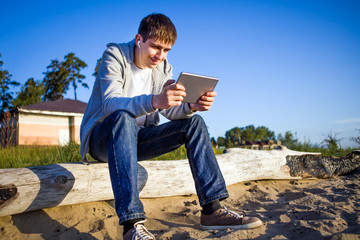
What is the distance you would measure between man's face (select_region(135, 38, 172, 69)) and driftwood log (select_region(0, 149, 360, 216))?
1370mm

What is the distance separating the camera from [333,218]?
230 cm

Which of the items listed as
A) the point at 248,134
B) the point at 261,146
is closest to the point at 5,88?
the point at 261,146

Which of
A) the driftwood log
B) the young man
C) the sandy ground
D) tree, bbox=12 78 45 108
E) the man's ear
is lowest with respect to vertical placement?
the sandy ground

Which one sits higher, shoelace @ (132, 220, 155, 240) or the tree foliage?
the tree foliage

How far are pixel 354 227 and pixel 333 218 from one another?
0.68 feet

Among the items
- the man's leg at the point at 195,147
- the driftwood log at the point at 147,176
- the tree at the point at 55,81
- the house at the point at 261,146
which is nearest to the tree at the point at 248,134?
the house at the point at 261,146

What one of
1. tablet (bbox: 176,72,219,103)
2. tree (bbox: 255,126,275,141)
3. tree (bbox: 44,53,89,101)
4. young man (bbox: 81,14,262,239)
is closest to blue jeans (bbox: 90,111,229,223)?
young man (bbox: 81,14,262,239)

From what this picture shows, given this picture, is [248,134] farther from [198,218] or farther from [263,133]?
[198,218]

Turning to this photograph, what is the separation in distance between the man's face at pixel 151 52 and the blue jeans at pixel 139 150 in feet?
2.19

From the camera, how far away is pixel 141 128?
2.72 m

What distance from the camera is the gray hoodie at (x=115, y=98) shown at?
2043 mm

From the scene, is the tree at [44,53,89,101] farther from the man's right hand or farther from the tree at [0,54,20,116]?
the man's right hand

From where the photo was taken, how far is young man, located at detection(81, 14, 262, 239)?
6.23ft

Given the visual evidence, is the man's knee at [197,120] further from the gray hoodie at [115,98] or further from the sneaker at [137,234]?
the sneaker at [137,234]
